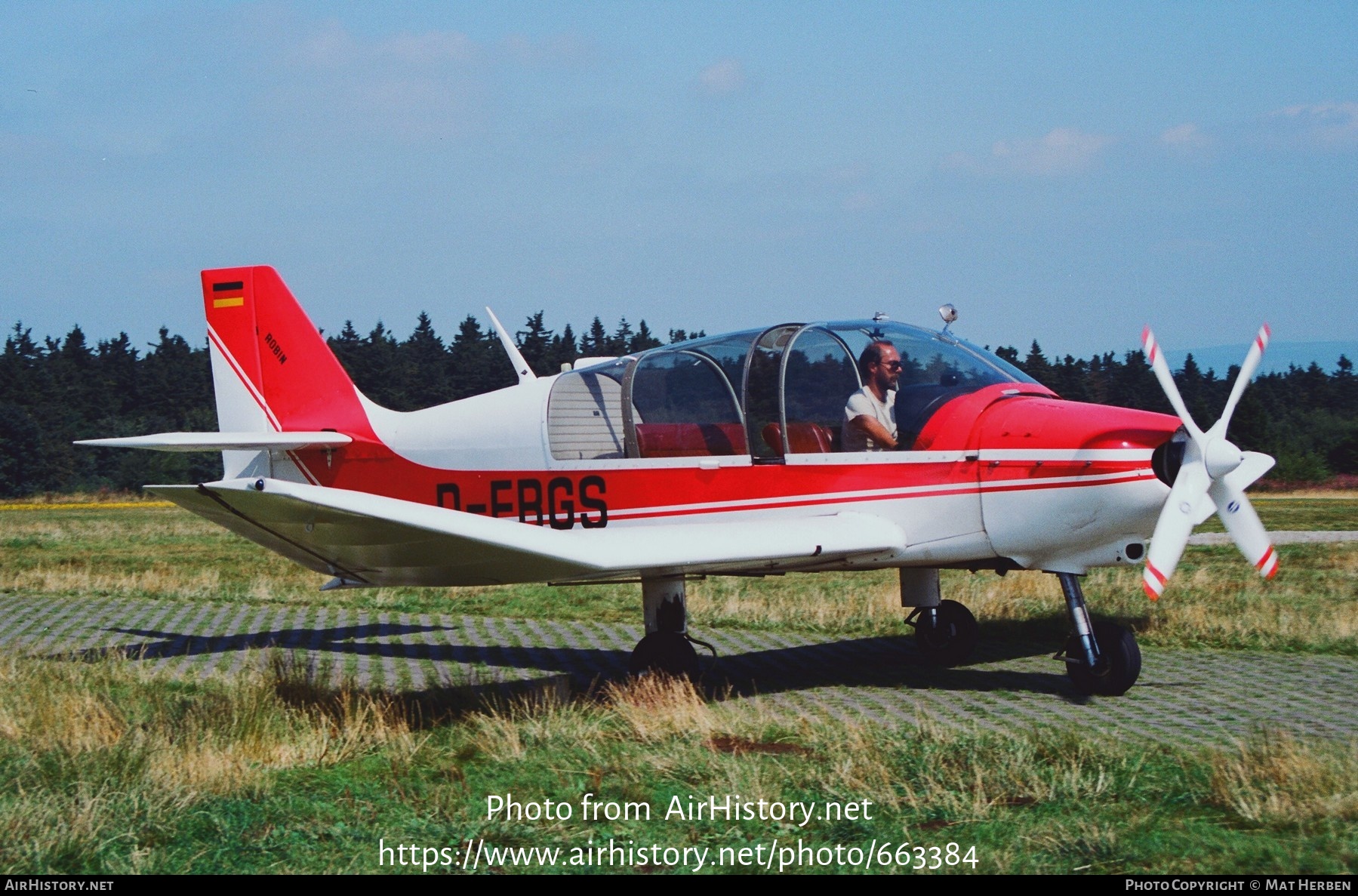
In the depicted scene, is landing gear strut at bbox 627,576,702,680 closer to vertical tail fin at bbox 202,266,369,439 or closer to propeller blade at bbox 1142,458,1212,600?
propeller blade at bbox 1142,458,1212,600

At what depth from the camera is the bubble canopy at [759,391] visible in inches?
323

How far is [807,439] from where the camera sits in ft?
26.9

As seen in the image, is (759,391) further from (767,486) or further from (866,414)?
(866,414)

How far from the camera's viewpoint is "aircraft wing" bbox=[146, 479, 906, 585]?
6.80 m

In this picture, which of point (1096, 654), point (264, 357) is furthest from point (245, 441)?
point (1096, 654)

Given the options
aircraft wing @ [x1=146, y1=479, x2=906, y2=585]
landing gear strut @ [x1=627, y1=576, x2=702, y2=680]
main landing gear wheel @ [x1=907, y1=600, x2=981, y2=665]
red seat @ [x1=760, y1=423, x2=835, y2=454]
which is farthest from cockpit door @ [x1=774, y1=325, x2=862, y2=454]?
main landing gear wheel @ [x1=907, y1=600, x2=981, y2=665]

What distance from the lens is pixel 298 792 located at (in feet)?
Result: 18.1

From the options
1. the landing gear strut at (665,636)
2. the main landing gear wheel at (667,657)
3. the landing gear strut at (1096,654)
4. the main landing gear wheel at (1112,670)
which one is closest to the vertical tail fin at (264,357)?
the landing gear strut at (665,636)

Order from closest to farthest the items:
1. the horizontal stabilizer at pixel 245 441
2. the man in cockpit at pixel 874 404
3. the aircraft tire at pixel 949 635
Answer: the man in cockpit at pixel 874 404, the horizontal stabilizer at pixel 245 441, the aircraft tire at pixel 949 635

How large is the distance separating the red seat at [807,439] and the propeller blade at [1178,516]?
2089 mm

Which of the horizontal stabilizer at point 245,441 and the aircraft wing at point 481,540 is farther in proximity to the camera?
the horizontal stabilizer at point 245,441

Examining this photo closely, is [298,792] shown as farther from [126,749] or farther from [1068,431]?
[1068,431]

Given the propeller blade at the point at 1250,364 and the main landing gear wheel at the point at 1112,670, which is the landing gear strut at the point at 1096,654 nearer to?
the main landing gear wheel at the point at 1112,670
